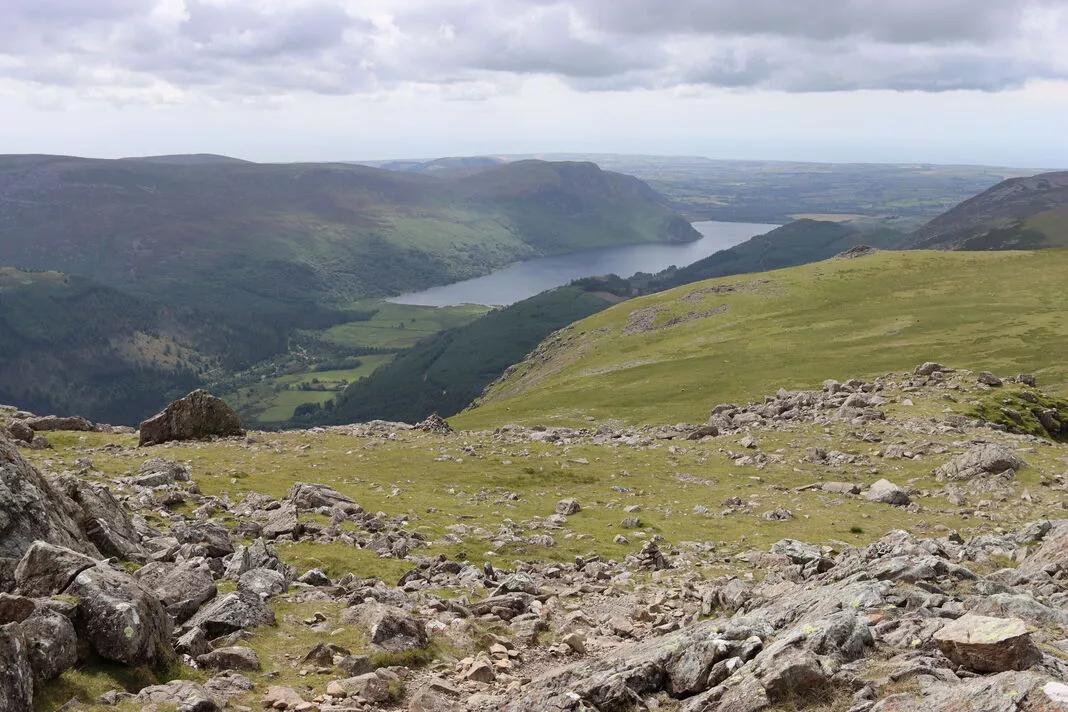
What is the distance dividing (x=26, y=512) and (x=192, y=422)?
47.1 metres

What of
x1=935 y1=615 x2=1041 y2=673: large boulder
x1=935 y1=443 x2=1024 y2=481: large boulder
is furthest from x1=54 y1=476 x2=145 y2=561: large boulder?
x1=935 y1=443 x2=1024 y2=481: large boulder

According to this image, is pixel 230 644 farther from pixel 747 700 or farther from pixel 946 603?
pixel 946 603

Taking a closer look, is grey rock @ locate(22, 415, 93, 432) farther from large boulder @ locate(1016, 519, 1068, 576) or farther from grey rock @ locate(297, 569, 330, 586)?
large boulder @ locate(1016, 519, 1068, 576)

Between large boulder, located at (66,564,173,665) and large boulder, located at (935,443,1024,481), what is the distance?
4916 cm

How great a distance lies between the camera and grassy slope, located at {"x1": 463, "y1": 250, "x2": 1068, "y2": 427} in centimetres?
11075

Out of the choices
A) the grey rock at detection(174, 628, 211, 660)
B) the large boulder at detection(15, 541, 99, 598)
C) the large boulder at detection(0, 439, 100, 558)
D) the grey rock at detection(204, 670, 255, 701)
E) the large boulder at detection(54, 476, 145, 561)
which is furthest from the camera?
the large boulder at detection(54, 476, 145, 561)

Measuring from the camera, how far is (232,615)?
2228 centimetres

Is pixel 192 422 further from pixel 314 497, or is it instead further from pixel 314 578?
pixel 314 578

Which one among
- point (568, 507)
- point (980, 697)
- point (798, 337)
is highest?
point (980, 697)

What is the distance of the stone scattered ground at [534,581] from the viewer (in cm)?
A: 1620

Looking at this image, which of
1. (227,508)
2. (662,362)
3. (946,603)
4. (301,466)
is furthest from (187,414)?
(662,362)

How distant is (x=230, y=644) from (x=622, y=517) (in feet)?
91.8

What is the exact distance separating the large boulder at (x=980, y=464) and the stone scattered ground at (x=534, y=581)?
0.64ft

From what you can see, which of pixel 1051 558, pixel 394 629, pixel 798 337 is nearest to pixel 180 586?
pixel 394 629
